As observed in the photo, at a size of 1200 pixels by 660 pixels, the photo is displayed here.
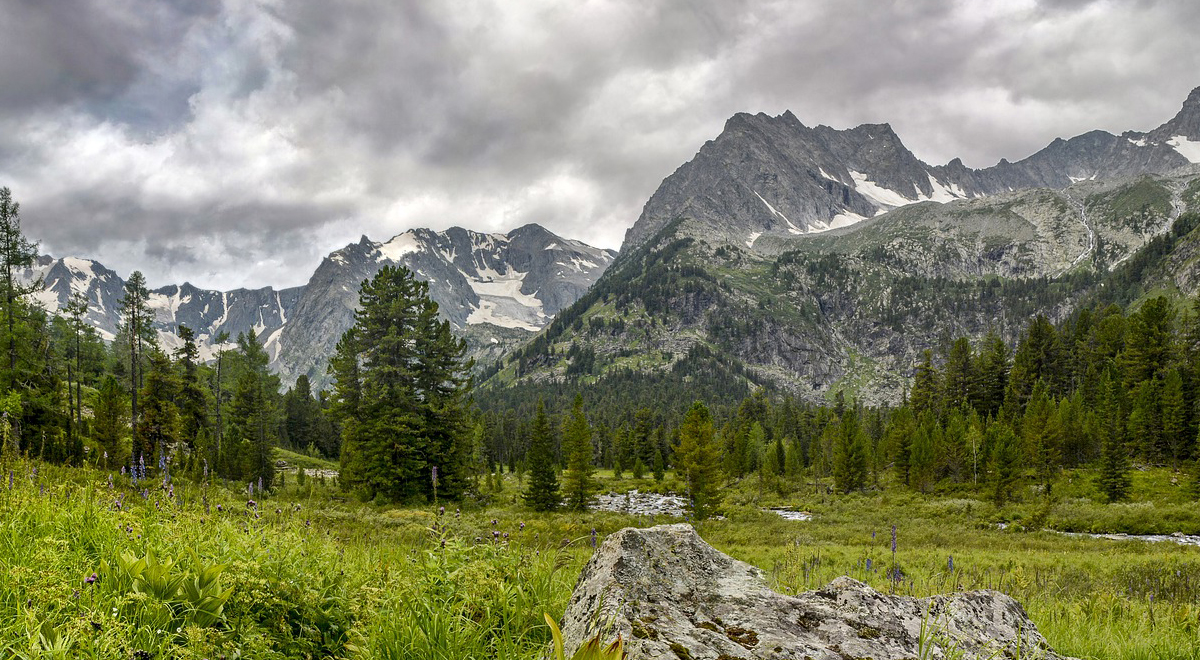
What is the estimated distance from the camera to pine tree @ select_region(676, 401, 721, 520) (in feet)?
117

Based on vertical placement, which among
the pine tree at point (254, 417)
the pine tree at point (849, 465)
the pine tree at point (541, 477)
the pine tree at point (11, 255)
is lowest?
the pine tree at point (849, 465)

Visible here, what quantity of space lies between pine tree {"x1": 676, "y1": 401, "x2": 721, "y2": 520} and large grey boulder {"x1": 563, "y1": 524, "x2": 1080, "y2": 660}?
33053mm

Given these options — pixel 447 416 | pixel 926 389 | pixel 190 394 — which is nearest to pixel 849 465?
pixel 926 389

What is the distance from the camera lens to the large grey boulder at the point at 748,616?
250 cm

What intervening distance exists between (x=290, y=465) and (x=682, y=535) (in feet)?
211

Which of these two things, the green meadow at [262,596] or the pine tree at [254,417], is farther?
the pine tree at [254,417]

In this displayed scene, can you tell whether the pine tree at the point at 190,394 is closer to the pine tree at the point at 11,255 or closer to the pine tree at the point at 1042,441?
the pine tree at the point at 11,255

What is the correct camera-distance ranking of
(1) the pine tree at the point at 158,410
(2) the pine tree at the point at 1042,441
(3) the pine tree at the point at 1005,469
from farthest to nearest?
(2) the pine tree at the point at 1042,441 → (3) the pine tree at the point at 1005,469 → (1) the pine tree at the point at 158,410

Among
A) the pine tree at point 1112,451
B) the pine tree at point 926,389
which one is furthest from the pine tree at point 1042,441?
the pine tree at point 926,389

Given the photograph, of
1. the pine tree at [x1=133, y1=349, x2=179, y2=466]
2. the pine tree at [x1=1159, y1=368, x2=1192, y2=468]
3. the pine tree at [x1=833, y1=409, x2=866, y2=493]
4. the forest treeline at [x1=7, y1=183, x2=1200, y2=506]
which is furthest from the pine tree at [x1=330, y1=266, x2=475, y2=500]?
the pine tree at [x1=1159, y1=368, x2=1192, y2=468]

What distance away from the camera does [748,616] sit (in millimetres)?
2883

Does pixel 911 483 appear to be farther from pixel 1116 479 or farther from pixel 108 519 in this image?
pixel 108 519

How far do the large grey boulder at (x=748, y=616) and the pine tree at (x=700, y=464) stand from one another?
108ft

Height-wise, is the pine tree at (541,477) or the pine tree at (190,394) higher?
the pine tree at (190,394)
